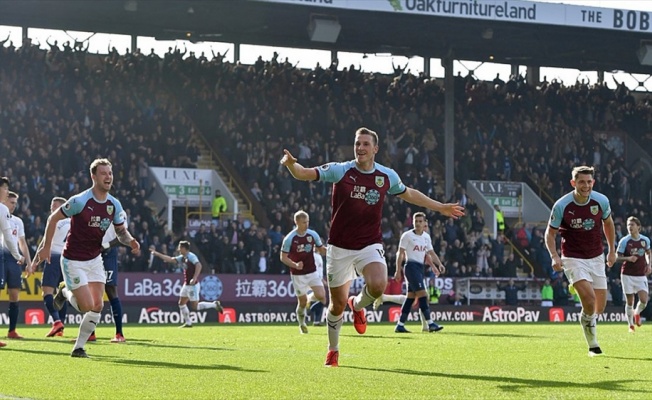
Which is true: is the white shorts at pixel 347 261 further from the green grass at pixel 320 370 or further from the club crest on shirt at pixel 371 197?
the green grass at pixel 320 370

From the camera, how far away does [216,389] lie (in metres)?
10.8

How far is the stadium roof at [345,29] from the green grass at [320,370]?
79.3ft

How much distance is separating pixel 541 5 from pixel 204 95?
511 inches

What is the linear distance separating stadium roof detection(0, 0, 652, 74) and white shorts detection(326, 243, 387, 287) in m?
28.6

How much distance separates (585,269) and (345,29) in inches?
1256

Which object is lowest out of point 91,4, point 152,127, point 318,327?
point 318,327

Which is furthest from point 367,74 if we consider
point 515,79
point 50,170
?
point 50,170

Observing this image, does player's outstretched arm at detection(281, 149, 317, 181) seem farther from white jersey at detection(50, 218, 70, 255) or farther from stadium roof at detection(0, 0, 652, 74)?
stadium roof at detection(0, 0, 652, 74)

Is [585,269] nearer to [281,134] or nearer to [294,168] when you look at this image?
[294,168]

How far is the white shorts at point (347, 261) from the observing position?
13.6 m

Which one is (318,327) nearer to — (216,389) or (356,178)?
(356,178)

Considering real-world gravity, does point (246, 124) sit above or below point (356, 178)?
above

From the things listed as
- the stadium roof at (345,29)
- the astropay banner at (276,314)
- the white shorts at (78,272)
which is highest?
the stadium roof at (345,29)

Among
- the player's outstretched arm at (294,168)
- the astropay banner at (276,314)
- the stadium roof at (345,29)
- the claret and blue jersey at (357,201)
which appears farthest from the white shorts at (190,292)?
the player's outstretched arm at (294,168)
